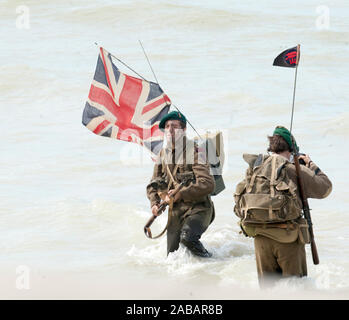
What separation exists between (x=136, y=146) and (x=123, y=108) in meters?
6.09

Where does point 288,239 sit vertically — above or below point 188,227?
below

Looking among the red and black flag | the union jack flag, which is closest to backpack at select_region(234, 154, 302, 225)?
the red and black flag

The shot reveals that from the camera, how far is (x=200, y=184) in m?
9.03

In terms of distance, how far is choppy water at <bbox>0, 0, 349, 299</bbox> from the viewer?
1036 centimetres

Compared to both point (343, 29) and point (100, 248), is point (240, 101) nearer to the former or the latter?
point (343, 29)

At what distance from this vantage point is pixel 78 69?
25859 mm

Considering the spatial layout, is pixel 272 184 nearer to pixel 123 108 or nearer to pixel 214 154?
pixel 214 154

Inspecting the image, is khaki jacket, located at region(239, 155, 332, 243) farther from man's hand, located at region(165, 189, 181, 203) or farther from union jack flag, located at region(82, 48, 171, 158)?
union jack flag, located at region(82, 48, 171, 158)

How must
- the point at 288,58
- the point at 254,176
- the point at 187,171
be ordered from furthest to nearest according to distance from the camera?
the point at 187,171, the point at 288,58, the point at 254,176

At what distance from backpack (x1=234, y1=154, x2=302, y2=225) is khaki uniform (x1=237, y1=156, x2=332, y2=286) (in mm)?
59

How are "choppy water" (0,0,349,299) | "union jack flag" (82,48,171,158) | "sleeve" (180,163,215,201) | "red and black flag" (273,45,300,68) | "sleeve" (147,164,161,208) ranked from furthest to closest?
"choppy water" (0,0,349,299), "union jack flag" (82,48,171,158), "sleeve" (147,164,161,208), "sleeve" (180,163,215,201), "red and black flag" (273,45,300,68)

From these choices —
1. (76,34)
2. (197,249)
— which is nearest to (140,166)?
(197,249)

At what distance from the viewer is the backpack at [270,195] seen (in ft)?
24.1

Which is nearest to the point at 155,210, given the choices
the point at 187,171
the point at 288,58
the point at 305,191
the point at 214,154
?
the point at 187,171
